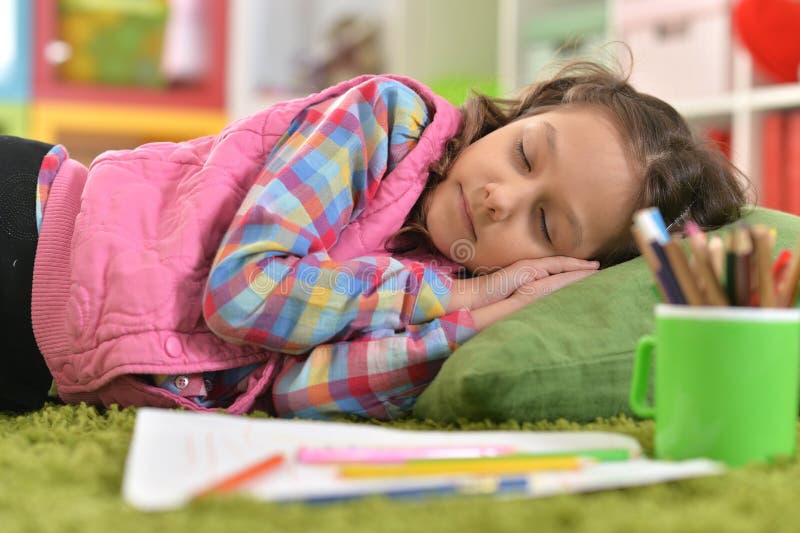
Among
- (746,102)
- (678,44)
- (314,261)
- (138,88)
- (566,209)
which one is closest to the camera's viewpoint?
(314,261)

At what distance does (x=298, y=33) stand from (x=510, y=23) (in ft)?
2.50

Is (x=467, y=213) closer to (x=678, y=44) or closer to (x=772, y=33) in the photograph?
(x=772, y=33)

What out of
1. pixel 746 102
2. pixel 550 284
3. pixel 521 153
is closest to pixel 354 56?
pixel 746 102

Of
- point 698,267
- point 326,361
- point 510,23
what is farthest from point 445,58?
point 698,267

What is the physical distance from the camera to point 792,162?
83.0 inches

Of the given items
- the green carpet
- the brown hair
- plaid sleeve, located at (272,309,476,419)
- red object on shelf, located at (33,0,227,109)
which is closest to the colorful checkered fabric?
plaid sleeve, located at (272,309,476,419)

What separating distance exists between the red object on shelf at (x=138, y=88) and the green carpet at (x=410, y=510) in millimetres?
2421

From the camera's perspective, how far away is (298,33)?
3164 mm

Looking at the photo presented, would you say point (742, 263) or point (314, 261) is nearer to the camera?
point (742, 263)

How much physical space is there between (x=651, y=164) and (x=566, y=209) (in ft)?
0.34

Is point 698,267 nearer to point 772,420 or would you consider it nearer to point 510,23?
point 772,420

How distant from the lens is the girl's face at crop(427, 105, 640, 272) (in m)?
0.96

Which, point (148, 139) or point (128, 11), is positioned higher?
point (128, 11)

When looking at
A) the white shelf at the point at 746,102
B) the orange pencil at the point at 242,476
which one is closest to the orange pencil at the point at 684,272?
the orange pencil at the point at 242,476
